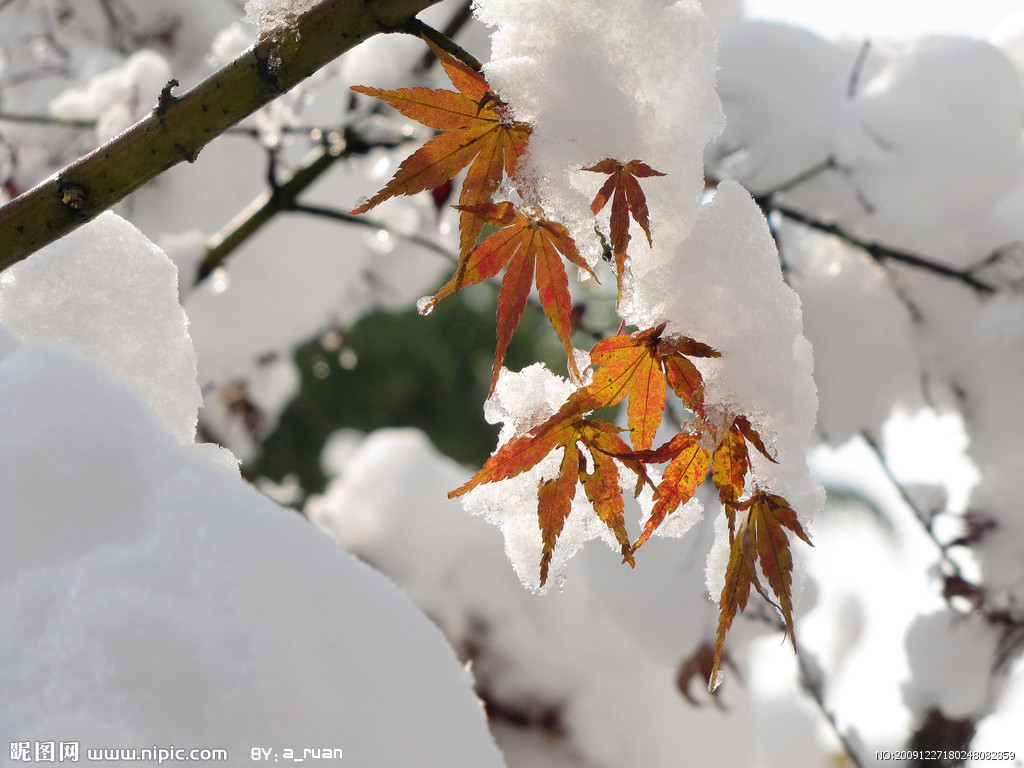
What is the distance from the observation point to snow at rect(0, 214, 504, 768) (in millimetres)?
404

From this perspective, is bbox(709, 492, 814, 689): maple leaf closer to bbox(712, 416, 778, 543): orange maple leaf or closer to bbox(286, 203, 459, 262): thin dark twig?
bbox(712, 416, 778, 543): orange maple leaf

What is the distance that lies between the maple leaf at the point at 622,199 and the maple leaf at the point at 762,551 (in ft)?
0.61

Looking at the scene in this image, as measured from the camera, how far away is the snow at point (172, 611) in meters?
0.40

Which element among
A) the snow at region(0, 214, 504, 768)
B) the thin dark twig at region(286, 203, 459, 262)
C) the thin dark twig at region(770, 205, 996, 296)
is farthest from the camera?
the thin dark twig at region(286, 203, 459, 262)

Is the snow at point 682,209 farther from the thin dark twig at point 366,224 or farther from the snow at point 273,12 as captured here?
the thin dark twig at point 366,224

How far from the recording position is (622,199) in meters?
0.48

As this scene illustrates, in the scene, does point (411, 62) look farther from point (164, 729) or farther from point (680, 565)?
point (164, 729)

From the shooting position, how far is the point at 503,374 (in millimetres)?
576

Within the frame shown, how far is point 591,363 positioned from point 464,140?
167 millimetres

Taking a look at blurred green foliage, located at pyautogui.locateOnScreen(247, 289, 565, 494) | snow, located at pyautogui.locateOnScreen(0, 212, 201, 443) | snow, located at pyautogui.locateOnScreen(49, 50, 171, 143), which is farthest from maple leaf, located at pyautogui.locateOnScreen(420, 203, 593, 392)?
blurred green foliage, located at pyautogui.locateOnScreen(247, 289, 565, 494)

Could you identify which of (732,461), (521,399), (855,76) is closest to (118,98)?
(855,76)

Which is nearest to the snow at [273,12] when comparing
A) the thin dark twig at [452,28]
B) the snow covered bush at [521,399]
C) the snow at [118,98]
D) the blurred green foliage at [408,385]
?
the snow covered bush at [521,399]

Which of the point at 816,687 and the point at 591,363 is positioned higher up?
the point at 591,363

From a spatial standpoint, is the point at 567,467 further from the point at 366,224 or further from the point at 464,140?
the point at 366,224
